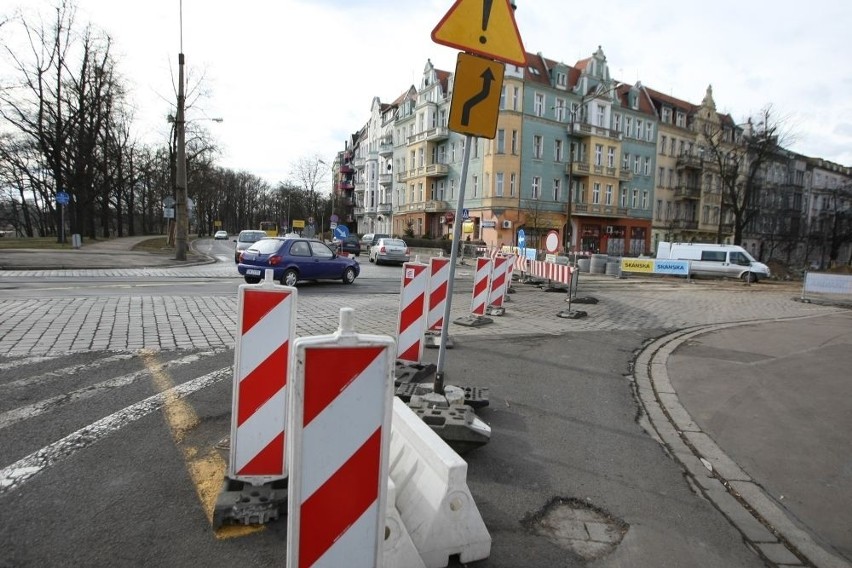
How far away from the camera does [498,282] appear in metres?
11.3

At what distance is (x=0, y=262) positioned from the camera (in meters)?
18.8

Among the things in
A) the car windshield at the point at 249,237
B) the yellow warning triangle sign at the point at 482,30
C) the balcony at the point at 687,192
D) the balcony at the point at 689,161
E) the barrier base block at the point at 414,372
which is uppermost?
the balcony at the point at 689,161

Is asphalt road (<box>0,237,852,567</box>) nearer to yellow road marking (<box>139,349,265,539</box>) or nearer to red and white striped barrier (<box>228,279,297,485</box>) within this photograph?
yellow road marking (<box>139,349,265,539</box>)

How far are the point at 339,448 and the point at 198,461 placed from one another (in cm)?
199

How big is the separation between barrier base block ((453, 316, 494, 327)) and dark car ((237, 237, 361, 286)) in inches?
255

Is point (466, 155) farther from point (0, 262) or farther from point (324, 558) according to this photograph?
point (0, 262)

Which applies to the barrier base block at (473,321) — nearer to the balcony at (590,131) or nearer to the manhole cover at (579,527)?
the manhole cover at (579,527)

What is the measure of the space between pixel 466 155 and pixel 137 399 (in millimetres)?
3635

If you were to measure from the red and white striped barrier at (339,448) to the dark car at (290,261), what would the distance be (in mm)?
12901

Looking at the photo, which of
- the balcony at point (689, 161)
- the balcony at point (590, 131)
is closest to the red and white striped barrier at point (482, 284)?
the balcony at point (590, 131)

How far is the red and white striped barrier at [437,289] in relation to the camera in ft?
24.1

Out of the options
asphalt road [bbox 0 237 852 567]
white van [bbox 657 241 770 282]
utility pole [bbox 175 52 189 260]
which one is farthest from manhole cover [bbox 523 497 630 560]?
white van [bbox 657 241 770 282]

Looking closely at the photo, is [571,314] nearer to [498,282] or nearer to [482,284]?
[498,282]

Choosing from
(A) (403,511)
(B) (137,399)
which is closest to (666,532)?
(A) (403,511)
